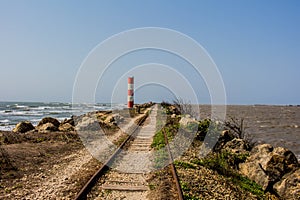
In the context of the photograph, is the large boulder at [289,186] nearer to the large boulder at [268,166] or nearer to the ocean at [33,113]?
the large boulder at [268,166]

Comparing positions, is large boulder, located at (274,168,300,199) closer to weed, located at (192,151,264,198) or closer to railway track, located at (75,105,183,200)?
weed, located at (192,151,264,198)

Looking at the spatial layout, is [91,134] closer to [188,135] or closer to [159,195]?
[188,135]

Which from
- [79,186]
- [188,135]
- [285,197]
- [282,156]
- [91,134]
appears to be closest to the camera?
[79,186]

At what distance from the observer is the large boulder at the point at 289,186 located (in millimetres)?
8359

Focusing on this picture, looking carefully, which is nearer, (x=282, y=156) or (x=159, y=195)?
(x=159, y=195)

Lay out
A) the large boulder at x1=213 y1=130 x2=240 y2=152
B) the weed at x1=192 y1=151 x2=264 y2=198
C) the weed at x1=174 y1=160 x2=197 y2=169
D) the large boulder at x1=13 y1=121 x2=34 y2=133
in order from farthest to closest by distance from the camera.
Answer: the large boulder at x1=13 y1=121 x2=34 y2=133, the large boulder at x1=213 y1=130 x2=240 y2=152, the weed at x1=174 y1=160 x2=197 y2=169, the weed at x1=192 y1=151 x2=264 y2=198

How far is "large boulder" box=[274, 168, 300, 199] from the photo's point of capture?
8359 millimetres

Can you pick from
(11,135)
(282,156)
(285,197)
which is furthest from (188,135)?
(11,135)

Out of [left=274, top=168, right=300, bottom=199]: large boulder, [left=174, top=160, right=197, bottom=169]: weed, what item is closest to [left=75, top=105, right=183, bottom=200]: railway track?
[left=174, top=160, right=197, bottom=169]: weed

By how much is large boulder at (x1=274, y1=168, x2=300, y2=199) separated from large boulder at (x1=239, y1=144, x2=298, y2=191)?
13.7 inches

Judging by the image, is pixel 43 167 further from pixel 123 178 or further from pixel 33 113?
pixel 33 113

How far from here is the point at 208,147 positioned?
13.4 metres

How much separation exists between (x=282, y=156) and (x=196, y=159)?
2672 mm

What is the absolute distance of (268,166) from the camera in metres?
9.80
